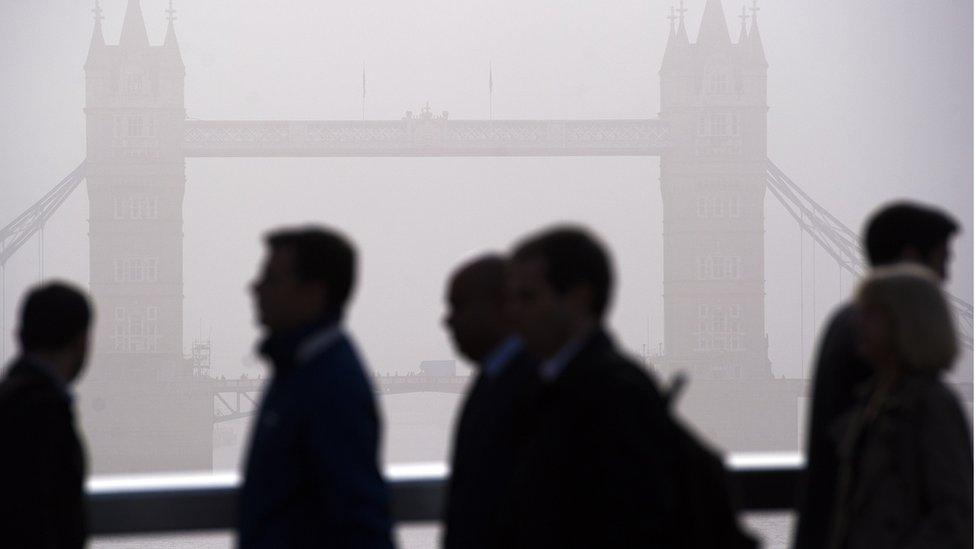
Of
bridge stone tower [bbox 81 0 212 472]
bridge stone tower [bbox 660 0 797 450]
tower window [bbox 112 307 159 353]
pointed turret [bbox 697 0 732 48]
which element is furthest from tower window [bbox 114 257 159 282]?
pointed turret [bbox 697 0 732 48]

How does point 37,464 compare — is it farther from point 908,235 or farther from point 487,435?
point 908,235

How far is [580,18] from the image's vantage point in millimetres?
89000

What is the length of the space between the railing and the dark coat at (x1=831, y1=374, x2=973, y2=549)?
34.4 inches

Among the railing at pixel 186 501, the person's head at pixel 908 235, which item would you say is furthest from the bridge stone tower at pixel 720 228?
the person's head at pixel 908 235

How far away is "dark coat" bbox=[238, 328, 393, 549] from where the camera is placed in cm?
165

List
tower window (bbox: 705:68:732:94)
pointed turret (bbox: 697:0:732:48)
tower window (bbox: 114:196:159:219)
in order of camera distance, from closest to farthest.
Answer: tower window (bbox: 705:68:732:94) < tower window (bbox: 114:196:159:219) < pointed turret (bbox: 697:0:732:48)

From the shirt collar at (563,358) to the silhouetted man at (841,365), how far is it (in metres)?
0.68

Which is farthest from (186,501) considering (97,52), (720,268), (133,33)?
(97,52)

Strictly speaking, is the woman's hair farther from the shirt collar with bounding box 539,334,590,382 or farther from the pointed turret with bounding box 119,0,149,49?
the pointed turret with bounding box 119,0,149,49

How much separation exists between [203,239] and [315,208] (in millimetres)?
11806

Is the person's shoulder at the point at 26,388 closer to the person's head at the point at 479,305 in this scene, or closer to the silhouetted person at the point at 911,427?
the person's head at the point at 479,305

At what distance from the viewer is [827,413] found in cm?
196

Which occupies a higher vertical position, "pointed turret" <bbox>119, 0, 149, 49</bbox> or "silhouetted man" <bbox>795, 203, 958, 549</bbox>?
"pointed turret" <bbox>119, 0, 149, 49</bbox>

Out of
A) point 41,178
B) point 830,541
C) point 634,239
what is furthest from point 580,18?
point 830,541
